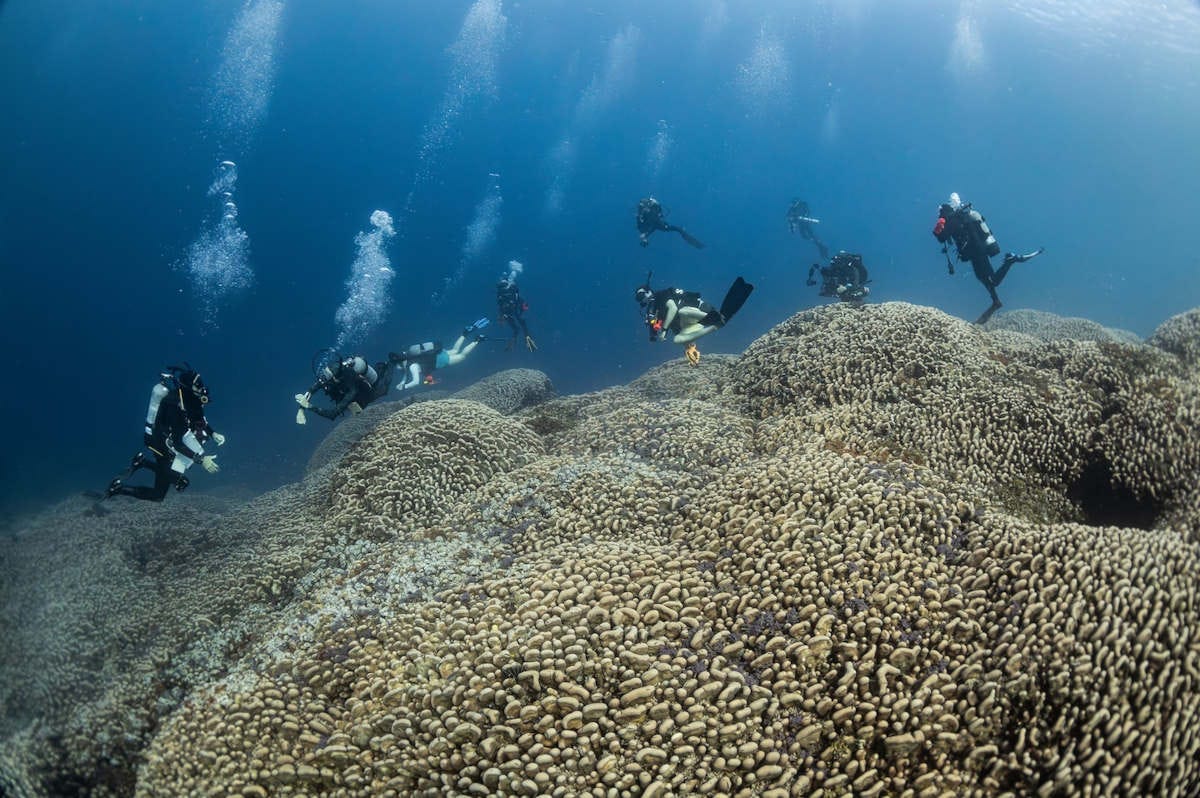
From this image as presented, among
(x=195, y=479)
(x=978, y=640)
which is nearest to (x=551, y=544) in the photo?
(x=978, y=640)

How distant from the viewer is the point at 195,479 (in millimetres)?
32594

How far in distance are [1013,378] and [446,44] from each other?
10991 centimetres

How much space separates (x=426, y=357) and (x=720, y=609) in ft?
40.1

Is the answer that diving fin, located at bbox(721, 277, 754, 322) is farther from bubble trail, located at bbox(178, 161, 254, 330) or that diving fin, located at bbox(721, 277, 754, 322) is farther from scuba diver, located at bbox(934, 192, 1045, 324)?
bubble trail, located at bbox(178, 161, 254, 330)

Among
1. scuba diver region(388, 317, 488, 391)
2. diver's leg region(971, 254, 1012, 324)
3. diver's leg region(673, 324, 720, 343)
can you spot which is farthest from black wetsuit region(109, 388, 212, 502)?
diver's leg region(971, 254, 1012, 324)

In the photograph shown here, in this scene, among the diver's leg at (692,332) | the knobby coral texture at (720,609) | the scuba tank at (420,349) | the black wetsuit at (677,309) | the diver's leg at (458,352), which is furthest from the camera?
the diver's leg at (458,352)

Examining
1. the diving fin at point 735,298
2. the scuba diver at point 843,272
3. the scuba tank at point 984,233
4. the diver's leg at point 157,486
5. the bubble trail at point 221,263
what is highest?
the bubble trail at point 221,263

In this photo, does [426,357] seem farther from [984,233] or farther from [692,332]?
[984,233]

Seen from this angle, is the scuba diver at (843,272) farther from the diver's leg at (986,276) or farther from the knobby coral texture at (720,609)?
the knobby coral texture at (720,609)

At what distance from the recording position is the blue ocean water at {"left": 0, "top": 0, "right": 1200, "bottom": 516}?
61.8 meters

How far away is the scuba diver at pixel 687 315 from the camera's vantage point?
820 centimetres

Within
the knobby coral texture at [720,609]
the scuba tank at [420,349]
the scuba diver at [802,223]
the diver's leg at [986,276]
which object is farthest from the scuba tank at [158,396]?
the scuba diver at [802,223]

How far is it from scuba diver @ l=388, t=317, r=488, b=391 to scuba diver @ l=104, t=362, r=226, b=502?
11.6ft

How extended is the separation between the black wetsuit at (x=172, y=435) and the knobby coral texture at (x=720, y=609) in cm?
225
